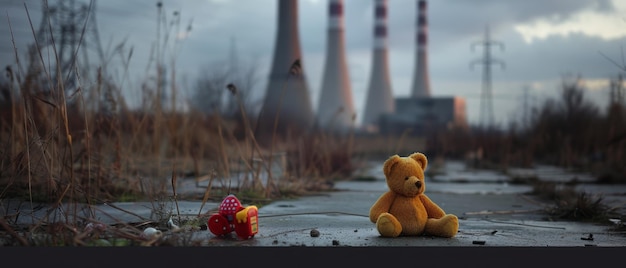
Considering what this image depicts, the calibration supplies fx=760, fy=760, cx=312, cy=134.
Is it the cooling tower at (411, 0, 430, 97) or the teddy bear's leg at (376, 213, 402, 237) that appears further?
the cooling tower at (411, 0, 430, 97)

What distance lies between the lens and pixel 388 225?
11.1 ft

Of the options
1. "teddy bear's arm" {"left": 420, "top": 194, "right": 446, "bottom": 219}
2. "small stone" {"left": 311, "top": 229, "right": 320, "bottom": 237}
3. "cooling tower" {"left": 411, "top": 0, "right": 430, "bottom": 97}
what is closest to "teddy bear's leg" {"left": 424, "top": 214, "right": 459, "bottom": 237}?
"teddy bear's arm" {"left": 420, "top": 194, "right": 446, "bottom": 219}

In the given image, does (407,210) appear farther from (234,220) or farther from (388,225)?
(234,220)

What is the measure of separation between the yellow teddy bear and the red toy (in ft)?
1.86

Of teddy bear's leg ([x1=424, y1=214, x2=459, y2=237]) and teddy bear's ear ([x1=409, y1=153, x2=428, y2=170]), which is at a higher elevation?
teddy bear's ear ([x1=409, y1=153, x2=428, y2=170])

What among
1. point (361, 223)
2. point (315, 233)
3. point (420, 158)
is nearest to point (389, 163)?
point (420, 158)

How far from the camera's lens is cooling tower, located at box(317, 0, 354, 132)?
4600 centimetres

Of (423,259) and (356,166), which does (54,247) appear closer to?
(423,259)

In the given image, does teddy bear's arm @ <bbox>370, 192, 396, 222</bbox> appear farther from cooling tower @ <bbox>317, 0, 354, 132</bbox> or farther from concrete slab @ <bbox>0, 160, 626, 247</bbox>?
cooling tower @ <bbox>317, 0, 354, 132</bbox>

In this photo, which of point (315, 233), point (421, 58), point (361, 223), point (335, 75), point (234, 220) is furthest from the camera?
point (421, 58)

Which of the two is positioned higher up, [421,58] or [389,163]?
[421,58]

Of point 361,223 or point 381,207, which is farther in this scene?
point 361,223

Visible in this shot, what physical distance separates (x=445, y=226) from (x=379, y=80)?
4951cm

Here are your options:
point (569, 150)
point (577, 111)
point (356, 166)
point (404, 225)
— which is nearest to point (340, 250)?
point (404, 225)
